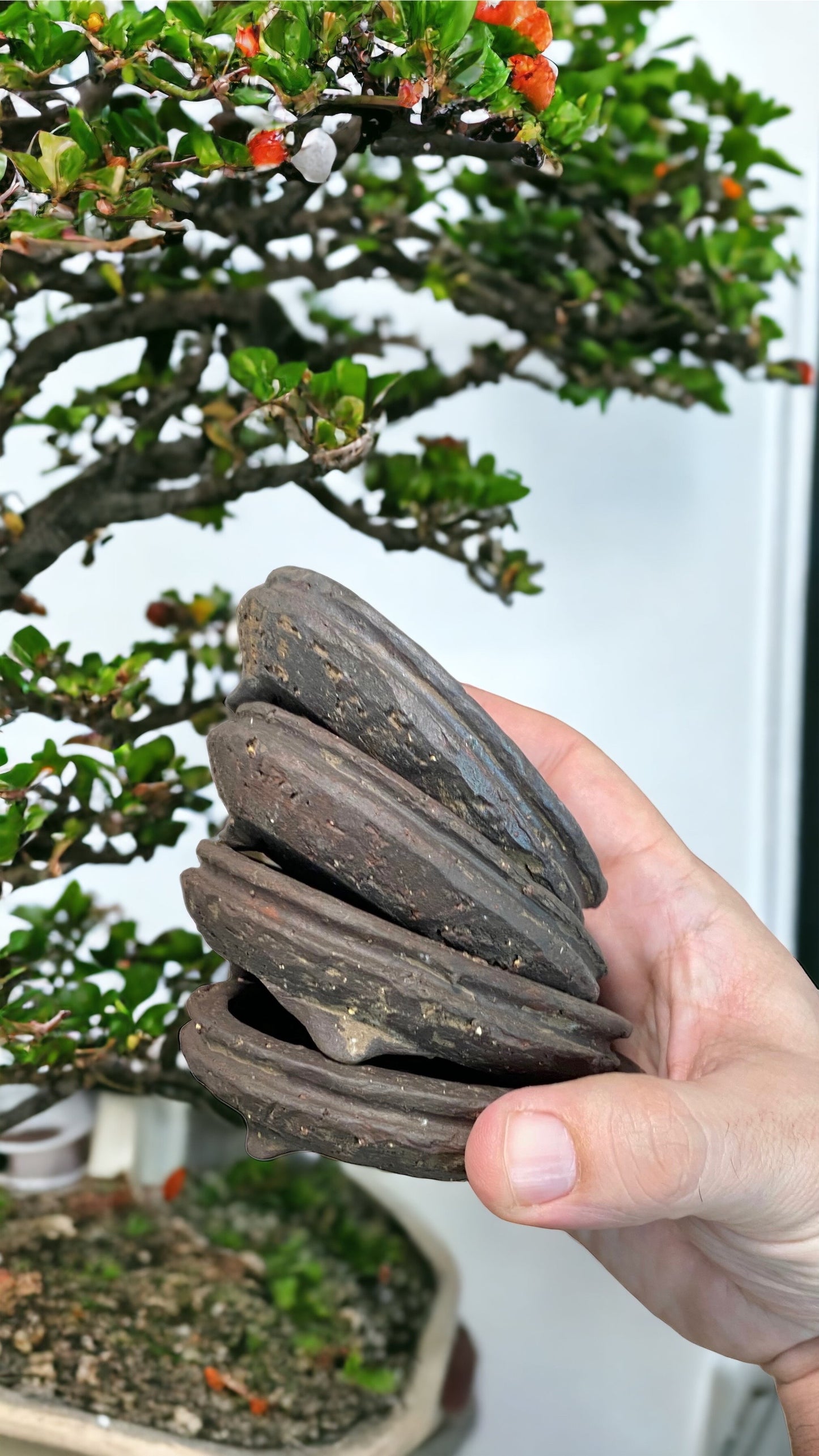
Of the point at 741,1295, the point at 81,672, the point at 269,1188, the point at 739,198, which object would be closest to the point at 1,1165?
the point at 269,1188

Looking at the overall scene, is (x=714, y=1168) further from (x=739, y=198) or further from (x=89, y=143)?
(x=739, y=198)

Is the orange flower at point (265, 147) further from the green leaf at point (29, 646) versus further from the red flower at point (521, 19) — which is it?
the green leaf at point (29, 646)

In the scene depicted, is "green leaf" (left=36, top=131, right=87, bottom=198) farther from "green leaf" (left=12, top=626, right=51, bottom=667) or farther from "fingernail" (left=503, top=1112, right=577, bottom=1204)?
"fingernail" (left=503, top=1112, right=577, bottom=1204)

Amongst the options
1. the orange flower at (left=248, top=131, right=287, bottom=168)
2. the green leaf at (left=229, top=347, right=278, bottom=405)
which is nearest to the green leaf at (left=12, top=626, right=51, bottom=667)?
the green leaf at (left=229, top=347, right=278, bottom=405)

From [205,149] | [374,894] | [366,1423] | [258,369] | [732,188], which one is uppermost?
[732,188]

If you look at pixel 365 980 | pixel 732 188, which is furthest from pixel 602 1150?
pixel 732 188

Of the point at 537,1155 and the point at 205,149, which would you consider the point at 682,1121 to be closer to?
the point at 537,1155
